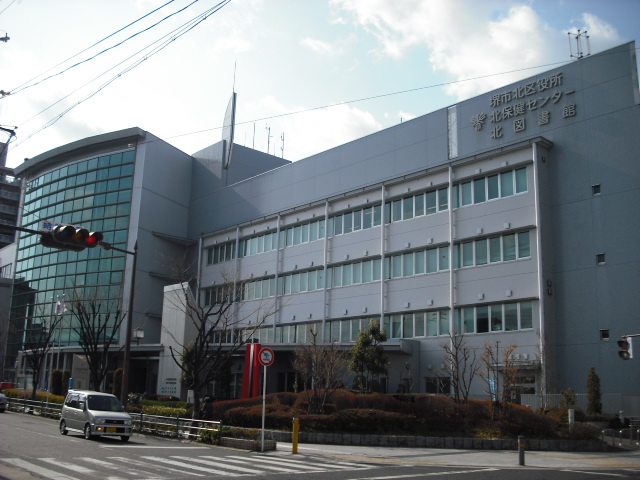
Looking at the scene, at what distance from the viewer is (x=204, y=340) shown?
25.7 meters

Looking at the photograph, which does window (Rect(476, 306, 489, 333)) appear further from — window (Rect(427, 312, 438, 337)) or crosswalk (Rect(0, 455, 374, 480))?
crosswalk (Rect(0, 455, 374, 480))

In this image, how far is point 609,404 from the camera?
27812 millimetres

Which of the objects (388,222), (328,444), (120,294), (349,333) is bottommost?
(328,444)

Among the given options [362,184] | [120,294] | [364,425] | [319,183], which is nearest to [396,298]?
[362,184]

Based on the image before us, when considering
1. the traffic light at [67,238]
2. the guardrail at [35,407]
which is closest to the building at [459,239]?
the guardrail at [35,407]

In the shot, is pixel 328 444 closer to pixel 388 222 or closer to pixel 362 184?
pixel 388 222

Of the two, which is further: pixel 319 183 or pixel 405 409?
pixel 319 183

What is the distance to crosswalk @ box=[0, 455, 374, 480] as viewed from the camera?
12484 mm

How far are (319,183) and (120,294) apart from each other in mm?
20249

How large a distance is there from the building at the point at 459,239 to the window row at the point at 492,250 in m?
0.09

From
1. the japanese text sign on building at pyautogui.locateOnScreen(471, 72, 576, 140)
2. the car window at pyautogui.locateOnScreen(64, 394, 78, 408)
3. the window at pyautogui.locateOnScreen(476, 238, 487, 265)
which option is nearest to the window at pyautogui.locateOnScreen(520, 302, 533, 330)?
the window at pyautogui.locateOnScreen(476, 238, 487, 265)

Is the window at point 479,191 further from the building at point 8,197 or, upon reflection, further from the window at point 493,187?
the building at point 8,197

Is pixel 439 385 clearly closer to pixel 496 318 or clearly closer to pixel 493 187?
pixel 496 318

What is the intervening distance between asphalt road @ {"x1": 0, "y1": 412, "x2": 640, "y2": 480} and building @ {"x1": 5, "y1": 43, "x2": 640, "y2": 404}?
33.6ft
